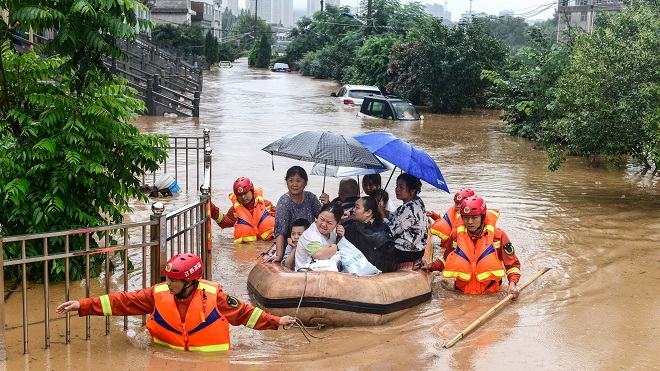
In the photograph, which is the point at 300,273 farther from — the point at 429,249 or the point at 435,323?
the point at 429,249

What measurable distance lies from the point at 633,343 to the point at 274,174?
10.6m

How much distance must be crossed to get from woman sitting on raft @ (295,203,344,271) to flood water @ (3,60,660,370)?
2.79ft

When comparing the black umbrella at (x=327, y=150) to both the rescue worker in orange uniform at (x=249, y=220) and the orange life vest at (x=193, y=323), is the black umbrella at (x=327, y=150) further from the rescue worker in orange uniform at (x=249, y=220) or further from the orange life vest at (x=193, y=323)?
the orange life vest at (x=193, y=323)

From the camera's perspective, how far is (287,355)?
6711mm

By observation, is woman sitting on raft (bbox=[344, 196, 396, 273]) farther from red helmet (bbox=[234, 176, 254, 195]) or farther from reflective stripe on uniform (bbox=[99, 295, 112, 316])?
reflective stripe on uniform (bbox=[99, 295, 112, 316])

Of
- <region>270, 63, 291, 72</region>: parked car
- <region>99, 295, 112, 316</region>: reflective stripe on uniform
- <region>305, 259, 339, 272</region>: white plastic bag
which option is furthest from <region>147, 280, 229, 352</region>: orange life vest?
<region>270, 63, 291, 72</region>: parked car

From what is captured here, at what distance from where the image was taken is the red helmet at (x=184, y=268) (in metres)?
5.85

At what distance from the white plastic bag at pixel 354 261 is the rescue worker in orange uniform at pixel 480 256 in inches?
29.1

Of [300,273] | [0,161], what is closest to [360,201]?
[300,273]

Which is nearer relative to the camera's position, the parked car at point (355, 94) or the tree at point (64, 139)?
the tree at point (64, 139)

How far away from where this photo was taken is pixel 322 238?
312 inches

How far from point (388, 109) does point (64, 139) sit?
22.7 m

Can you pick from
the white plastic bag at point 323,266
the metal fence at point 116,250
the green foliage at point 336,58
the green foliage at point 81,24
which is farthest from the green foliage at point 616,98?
the green foliage at point 336,58

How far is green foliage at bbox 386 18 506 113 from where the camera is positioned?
3509 cm
